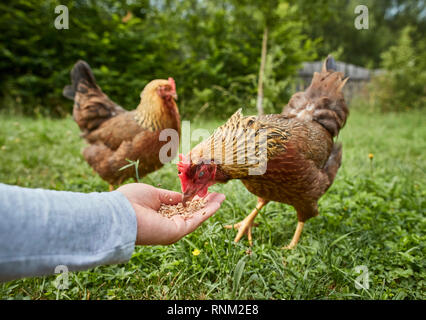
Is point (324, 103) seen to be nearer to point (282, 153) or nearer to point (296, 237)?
point (282, 153)

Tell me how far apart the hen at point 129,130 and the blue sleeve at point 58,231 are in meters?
1.75

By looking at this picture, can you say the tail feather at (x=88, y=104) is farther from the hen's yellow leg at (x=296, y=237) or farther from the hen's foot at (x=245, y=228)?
the hen's yellow leg at (x=296, y=237)

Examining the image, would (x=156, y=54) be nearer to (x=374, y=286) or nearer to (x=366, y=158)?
(x=366, y=158)

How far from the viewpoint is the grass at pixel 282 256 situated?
1712 millimetres

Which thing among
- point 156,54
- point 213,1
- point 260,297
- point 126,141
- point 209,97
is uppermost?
point 213,1

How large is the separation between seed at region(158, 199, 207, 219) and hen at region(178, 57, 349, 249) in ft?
0.41

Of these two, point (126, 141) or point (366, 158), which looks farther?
point (366, 158)

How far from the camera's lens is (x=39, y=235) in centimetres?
94

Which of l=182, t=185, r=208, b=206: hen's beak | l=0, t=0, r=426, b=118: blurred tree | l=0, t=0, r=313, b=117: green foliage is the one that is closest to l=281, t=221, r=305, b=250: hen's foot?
l=182, t=185, r=208, b=206: hen's beak

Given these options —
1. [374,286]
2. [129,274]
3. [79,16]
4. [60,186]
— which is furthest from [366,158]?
[79,16]

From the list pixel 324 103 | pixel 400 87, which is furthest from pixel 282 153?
pixel 400 87

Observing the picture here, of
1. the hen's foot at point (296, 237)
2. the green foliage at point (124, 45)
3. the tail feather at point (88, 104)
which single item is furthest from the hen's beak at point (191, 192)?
the green foliage at point (124, 45)

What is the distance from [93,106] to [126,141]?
0.78 m

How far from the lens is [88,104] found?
336 cm
